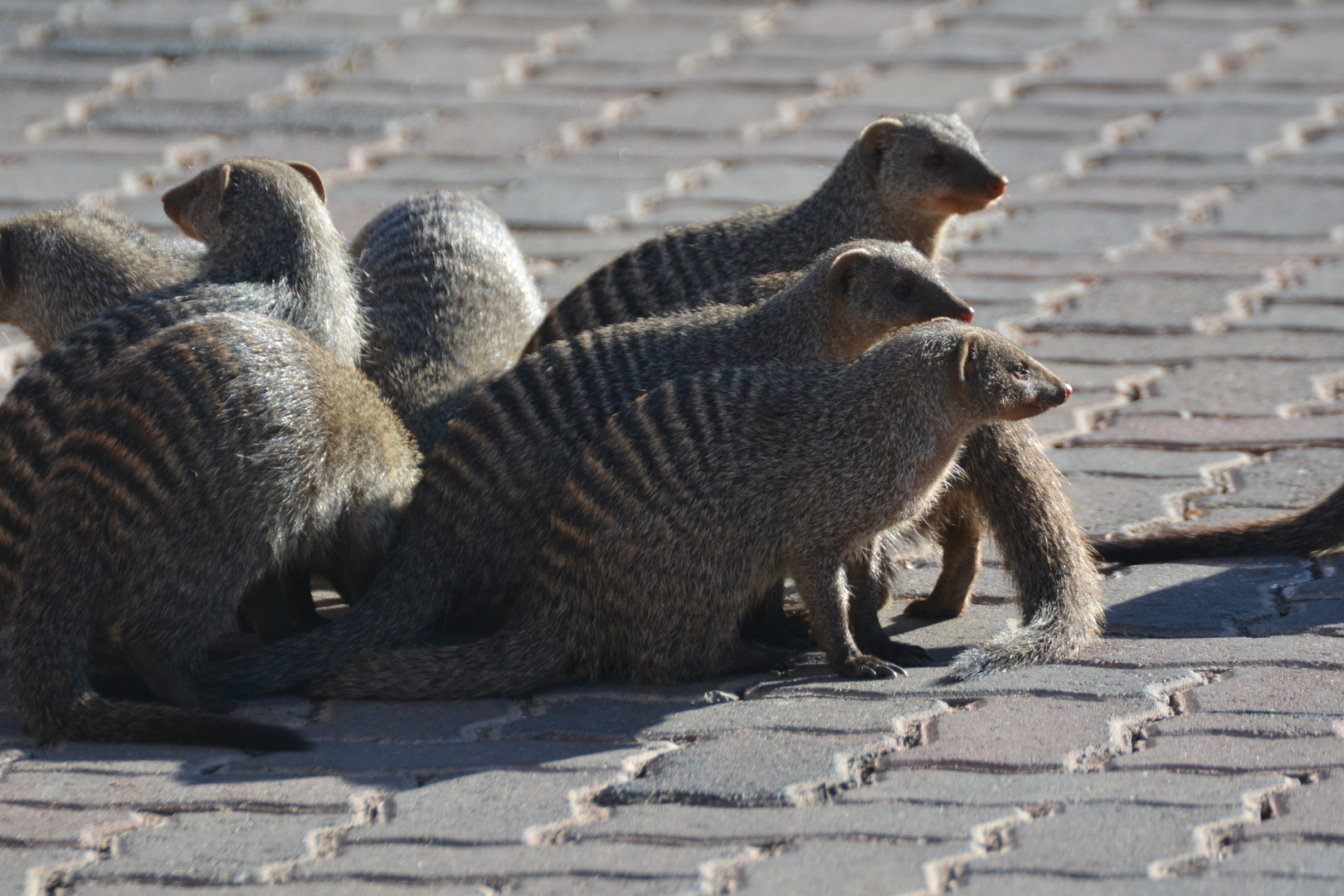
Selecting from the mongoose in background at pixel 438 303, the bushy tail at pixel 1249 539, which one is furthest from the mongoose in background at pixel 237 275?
the bushy tail at pixel 1249 539

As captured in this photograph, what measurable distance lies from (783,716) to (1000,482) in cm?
81

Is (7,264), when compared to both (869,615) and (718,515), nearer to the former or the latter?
(718,515)

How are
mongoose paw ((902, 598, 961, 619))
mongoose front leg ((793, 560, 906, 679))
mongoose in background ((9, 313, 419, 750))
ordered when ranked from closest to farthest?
1. mongoose in background ((9, 313, 419, 750))
2. mongoose front leg ((793, 560, 906, 679))
3. mongoose paw ((902, 598, 961, 619))

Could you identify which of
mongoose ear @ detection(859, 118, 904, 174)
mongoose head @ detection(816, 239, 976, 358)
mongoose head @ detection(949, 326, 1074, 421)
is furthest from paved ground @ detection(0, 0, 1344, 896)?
mongoose ear @ detection(859, 118, 904, 174)

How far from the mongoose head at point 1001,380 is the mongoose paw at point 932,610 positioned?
1.45 feet

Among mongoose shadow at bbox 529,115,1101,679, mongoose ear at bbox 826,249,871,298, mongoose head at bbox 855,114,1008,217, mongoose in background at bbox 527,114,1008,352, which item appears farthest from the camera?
mongoose head at bbox 855,114,1008,217

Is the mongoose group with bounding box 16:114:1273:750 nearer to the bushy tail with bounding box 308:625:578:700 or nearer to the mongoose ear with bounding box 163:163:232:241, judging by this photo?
the bushy tail with bounding box 308:625:578:700

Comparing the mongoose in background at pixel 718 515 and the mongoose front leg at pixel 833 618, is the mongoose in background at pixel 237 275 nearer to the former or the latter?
the mongoose in background at pixel 718 515

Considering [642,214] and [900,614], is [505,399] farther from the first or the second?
[642,214]

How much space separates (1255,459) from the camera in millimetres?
3803

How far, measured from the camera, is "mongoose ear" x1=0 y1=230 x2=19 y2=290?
3781mm

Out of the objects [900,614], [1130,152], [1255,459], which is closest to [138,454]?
[900,614]

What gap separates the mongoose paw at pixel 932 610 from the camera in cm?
319

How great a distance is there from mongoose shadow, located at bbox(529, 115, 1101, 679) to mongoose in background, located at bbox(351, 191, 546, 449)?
201 millimetres
